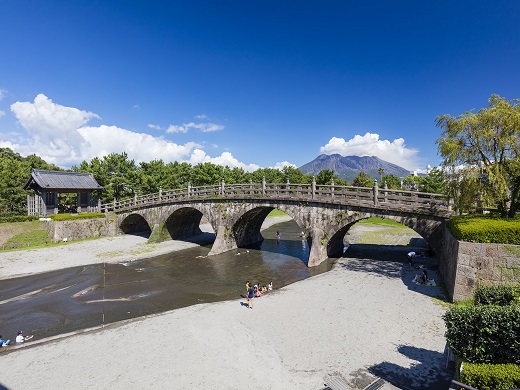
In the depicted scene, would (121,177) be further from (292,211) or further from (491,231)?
(491,231)

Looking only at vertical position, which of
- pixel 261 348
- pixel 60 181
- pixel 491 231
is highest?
pixel 60 181

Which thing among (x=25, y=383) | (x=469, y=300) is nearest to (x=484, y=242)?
(x=469, y=300)

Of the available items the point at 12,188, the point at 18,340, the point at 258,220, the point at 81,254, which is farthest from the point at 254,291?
the point at 12,188

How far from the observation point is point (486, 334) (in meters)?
9.14

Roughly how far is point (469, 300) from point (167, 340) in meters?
17.7

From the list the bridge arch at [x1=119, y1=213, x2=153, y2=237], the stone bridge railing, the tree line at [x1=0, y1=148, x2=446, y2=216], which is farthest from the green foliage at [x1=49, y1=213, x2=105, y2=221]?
the tree line at [x1=0, y1=148, x2=446, y2=216]

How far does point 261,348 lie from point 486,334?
910 cm

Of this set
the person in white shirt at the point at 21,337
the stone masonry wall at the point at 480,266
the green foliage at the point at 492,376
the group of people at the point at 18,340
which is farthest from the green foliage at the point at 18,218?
the stone masonry wall at the point at 480,266

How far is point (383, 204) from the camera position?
2427cm

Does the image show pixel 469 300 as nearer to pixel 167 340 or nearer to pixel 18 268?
pixel 167 340

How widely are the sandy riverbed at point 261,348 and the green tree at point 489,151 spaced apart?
7999mm

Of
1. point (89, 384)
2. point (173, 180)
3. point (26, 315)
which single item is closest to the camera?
point (89, 384)

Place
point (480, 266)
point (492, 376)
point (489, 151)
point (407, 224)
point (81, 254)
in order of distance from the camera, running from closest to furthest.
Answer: point (492, 376)
point (480, 266)
point (489, 151)
point (407, 224)
point (81, 254)

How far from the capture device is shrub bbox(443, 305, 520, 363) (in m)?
8.87
